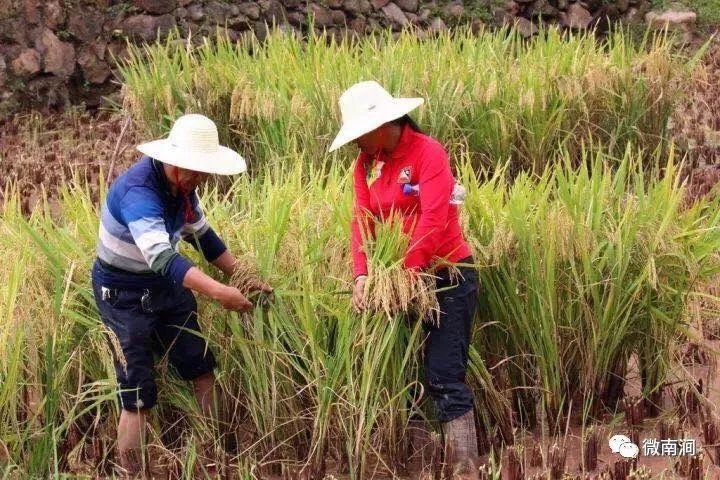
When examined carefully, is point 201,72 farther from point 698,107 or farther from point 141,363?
point 698,107

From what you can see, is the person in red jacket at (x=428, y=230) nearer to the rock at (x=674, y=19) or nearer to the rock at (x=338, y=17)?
the rock at (x=338, y=17)

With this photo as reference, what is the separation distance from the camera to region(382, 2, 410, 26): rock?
1114 centimetres

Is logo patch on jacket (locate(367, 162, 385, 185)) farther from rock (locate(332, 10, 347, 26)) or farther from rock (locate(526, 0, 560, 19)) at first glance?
rock (locate(526, 0, 560, 19))

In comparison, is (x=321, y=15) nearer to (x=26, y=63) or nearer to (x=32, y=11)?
(x=32, y=11)

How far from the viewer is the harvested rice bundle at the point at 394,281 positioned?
9.31 ft

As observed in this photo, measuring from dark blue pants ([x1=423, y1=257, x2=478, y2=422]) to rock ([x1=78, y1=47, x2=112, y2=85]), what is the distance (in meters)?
7.16

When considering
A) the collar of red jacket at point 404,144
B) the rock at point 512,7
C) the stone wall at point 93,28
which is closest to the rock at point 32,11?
the stone wall at point 93,28

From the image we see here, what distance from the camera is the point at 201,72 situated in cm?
616

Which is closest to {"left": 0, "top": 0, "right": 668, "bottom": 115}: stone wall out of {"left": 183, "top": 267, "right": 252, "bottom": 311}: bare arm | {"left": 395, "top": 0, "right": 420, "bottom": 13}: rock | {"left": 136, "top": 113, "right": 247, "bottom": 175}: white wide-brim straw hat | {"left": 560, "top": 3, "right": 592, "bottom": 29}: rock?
{"left": 395, "top": 0, "right": 420, "bottom": 13}: rock

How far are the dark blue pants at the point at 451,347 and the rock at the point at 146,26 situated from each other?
23.4 feet

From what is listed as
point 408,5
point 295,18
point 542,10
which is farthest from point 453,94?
point 542,10

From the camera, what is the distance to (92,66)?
9.52 m

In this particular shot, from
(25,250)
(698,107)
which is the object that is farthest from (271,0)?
(25,250)

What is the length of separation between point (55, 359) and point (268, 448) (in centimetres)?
67
